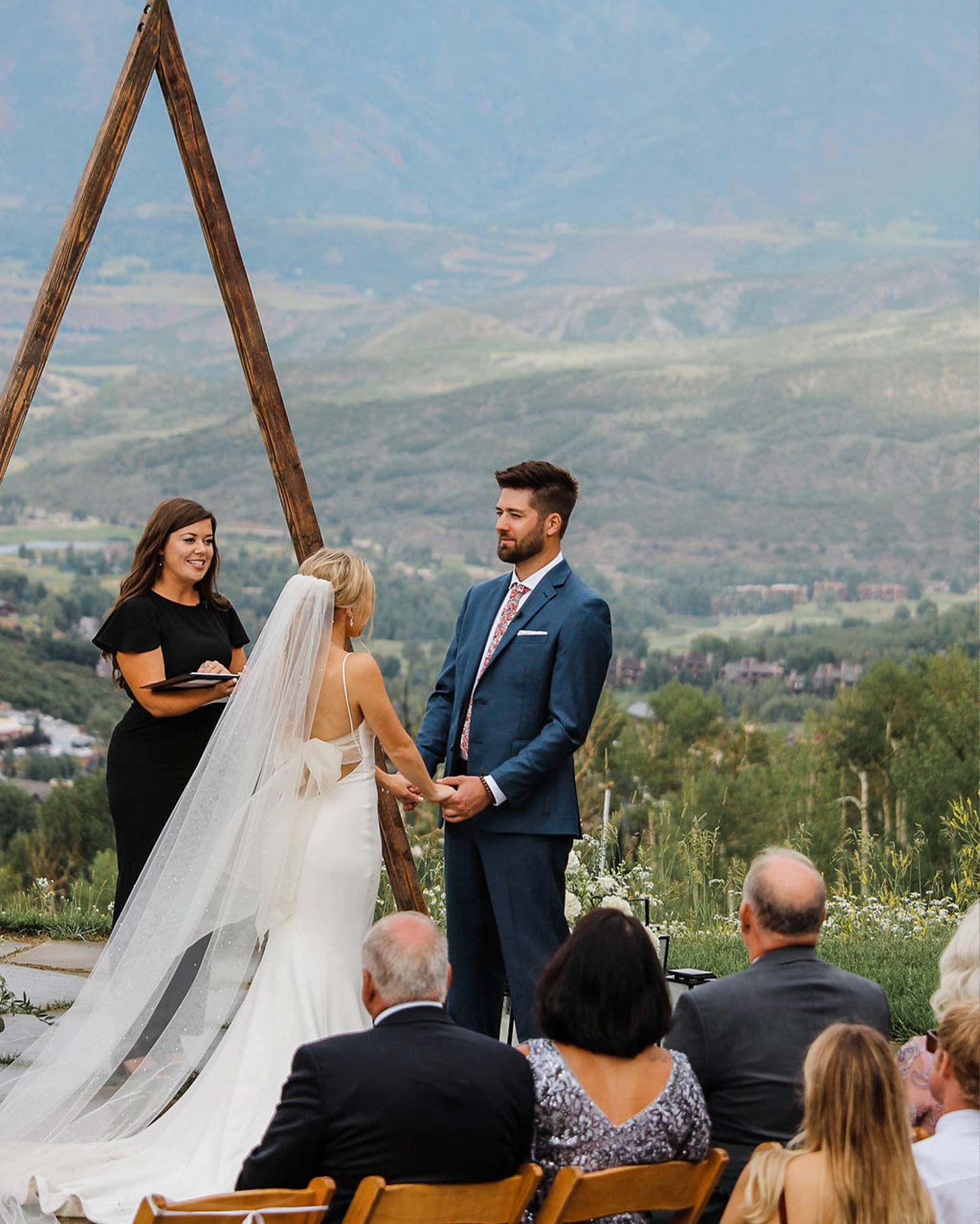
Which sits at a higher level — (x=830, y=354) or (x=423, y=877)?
(x=830, y=354)

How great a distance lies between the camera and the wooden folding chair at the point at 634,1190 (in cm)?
229

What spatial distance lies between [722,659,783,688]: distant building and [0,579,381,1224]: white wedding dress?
2511 inches

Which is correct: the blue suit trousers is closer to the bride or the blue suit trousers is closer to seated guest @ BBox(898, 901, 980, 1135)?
the bride

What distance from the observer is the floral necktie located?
13.5 ft

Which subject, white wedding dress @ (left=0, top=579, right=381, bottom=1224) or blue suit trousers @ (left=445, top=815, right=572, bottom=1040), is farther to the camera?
blue suit trousers @ (left=445, top=815, right=572, bottom=1040)

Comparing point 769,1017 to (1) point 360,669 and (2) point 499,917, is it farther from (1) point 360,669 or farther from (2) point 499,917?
(1) point 360,669

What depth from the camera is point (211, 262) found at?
4504 mm

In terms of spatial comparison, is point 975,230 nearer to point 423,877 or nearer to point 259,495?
point 259,495

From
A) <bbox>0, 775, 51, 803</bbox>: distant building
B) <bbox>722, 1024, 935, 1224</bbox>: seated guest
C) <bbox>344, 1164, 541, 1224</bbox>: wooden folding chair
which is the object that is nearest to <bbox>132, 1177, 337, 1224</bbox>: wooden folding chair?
<bbox>344, 1164, 541, 1224</bbox>: wooden folding chair

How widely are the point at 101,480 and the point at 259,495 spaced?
11283mm

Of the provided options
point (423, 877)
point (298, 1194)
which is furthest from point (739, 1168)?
point (423, 877)

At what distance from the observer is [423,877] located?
8.14 metres

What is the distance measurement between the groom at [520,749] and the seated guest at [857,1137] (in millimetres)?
1729

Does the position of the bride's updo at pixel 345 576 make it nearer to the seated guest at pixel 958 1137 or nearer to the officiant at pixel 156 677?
the officiant at pixel 156 677
